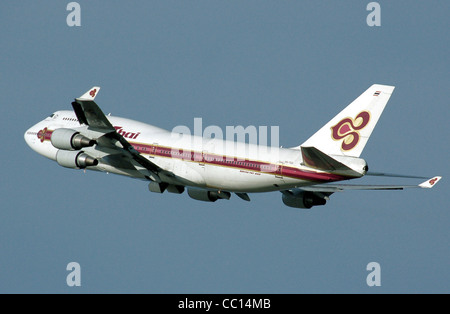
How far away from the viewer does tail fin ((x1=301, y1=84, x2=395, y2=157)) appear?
2201 inches

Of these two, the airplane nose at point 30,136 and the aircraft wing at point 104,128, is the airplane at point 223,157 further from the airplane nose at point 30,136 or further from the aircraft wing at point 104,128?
the airplane nose at point 30,136

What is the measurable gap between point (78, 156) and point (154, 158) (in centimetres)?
487

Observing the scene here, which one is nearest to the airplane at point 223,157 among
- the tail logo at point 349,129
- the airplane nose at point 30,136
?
the tail logo at point 349,129

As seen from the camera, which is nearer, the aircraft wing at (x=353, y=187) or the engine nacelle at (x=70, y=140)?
the aircraft wing at (x=353, y=187)

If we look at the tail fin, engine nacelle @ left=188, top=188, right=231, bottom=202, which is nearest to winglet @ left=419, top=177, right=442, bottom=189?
the tail fin

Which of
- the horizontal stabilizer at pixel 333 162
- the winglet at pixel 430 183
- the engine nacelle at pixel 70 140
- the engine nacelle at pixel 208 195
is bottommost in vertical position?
the winglet at pixel 430 183

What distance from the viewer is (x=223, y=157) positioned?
6072 cm

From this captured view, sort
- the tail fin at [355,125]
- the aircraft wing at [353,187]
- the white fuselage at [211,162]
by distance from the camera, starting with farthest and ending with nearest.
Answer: the white fuselage at [211,162]
the aircraft wing at [353,187]
the tail fin at [355,125]

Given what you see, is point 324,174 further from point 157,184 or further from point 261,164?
point 157,184

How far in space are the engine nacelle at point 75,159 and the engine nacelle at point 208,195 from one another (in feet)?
22.7

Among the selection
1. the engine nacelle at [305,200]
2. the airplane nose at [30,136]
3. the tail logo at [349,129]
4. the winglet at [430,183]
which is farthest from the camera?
the airplane nose at [30,136]

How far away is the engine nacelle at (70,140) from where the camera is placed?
6012cm

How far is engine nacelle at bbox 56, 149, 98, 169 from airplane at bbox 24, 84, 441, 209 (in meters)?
0.06

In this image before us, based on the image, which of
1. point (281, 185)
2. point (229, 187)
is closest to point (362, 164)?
point (281, 185)
